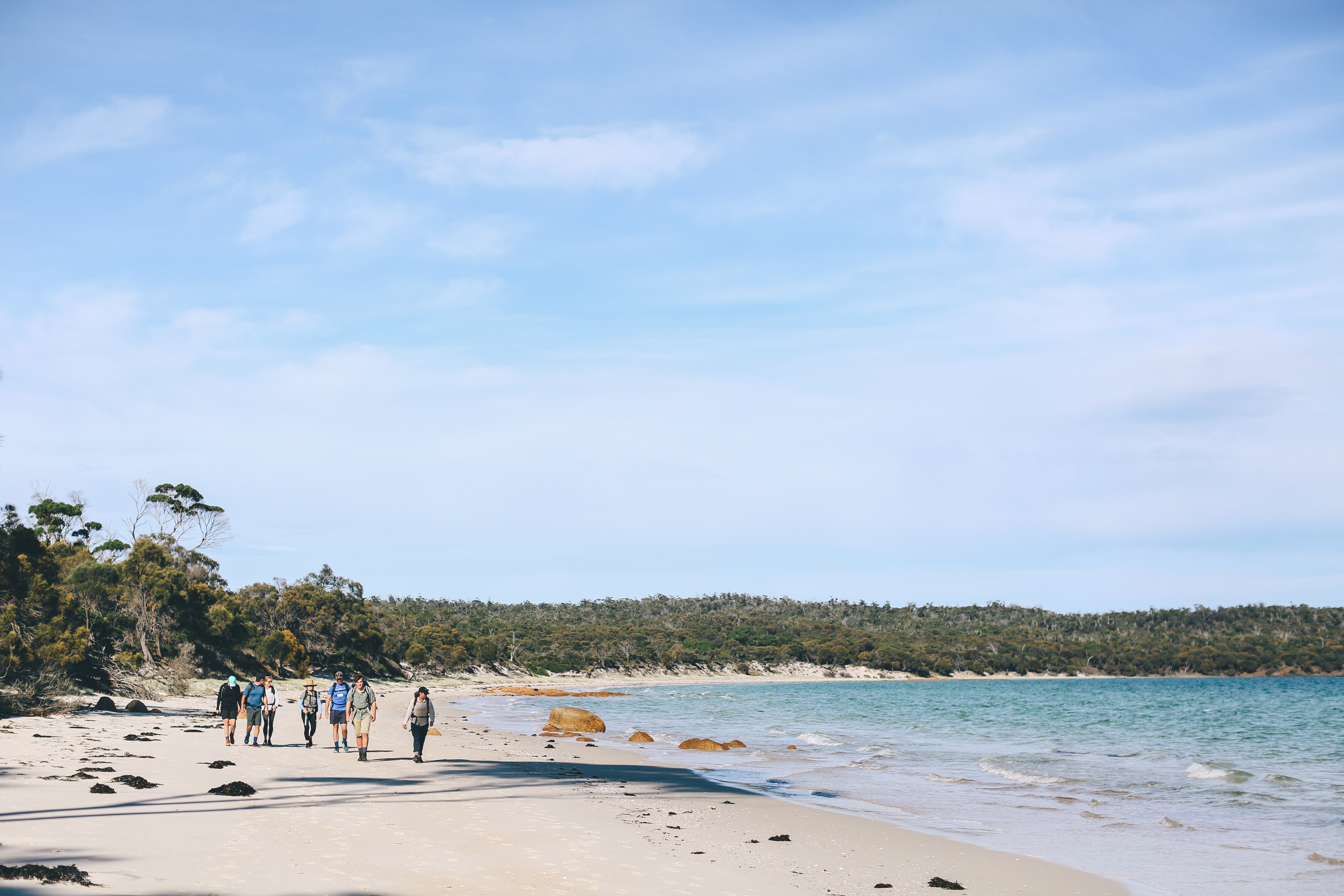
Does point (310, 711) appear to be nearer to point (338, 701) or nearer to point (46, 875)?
point (338, 701)

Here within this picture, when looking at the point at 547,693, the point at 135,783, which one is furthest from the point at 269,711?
the point at 547,693

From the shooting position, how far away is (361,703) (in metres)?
20.4

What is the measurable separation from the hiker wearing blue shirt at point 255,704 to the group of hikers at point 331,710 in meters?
0.01

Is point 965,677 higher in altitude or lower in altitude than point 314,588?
lower

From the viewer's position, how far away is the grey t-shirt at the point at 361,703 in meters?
20.4

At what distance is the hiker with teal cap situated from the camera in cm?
2102

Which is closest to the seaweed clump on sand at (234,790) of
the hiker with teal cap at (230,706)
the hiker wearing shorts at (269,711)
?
the hiker with teal cap at (230,706)

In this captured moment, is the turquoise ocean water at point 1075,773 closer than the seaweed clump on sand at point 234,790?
No

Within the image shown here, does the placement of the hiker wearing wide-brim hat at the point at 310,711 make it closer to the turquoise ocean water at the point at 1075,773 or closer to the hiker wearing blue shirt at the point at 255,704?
the hiker wearing blue shirt at the point at 255,704

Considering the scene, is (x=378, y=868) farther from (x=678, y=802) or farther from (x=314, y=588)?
(x=314, y=588)

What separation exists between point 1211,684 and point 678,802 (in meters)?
122

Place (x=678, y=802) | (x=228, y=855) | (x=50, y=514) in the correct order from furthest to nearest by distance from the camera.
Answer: (x=50, y=514)
(x=678, y=802)
(x=228, y=855)

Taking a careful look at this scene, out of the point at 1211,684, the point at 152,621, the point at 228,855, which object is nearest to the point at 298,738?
the point at 228,855

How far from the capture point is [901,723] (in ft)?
157
